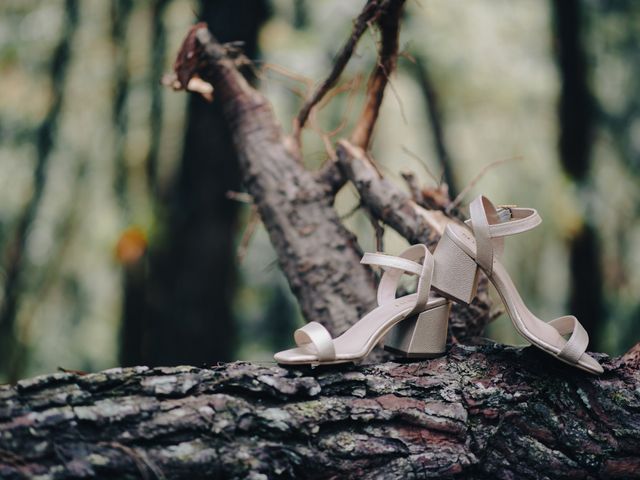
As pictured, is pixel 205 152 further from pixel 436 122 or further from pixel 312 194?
pixel 436 122

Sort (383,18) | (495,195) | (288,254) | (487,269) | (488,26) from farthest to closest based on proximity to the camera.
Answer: (495,195)
(488,26)
(288,254)
(383,18)
(487,269)

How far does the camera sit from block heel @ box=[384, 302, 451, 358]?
187 cm

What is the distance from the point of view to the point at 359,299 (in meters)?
2.52

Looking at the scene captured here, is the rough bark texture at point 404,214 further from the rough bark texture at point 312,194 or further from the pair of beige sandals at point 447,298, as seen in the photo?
the pair of beige sandals at point 447,298

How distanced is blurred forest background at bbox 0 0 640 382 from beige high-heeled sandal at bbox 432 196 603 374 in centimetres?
282

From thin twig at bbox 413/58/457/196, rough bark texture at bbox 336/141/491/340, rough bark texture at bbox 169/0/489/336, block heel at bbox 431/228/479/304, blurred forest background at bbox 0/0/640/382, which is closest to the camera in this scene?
block heel at bbox 431/228/479/304

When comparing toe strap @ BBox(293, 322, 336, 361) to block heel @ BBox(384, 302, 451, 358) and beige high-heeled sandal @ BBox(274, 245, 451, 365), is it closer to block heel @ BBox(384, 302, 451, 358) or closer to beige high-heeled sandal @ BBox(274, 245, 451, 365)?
beige high-heeled sandal @ BBox(274, 245, 451, 365)

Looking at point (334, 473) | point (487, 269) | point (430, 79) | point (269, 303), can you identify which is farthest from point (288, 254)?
point (269, 303)

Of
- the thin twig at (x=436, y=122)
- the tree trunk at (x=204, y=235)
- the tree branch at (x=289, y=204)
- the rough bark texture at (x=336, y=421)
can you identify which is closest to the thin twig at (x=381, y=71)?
the tree branch at (x=289, y=204)

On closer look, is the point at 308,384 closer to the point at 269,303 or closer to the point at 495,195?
the point at 495,195

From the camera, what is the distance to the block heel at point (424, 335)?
6.13ft

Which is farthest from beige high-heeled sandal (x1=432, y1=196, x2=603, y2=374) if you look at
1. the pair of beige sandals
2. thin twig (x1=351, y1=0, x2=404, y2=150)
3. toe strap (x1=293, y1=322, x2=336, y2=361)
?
thin twig (x1=351, y1=0, x2=404, y2=150)

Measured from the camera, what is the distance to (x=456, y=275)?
1864 millimetres

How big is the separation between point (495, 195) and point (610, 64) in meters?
1.90
